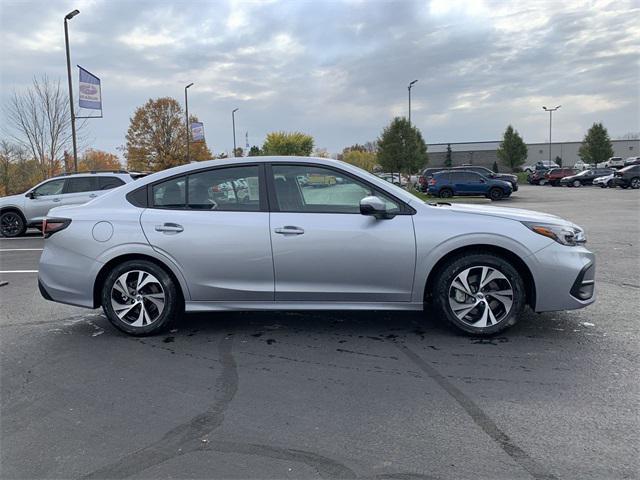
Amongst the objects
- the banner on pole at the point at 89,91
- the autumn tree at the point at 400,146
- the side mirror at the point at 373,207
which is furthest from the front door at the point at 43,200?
the autumn tree at the point at 400,146

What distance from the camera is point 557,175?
4538 centimetres

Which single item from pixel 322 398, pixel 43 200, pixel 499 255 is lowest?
pixel 322 398

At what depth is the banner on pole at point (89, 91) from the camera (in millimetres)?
18125

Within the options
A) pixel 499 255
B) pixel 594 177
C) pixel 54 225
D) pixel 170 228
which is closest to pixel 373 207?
pixel 499 255

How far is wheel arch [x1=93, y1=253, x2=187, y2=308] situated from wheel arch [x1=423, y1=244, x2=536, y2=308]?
2.27 m

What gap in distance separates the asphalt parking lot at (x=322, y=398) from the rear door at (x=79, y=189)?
914 centimetres

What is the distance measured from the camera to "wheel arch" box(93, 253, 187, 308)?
4747 mm

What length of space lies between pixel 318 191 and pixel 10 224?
41.9 ft

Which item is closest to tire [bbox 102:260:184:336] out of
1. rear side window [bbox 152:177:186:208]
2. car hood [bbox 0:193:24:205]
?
rear side window [bbox 152:177:186:208]

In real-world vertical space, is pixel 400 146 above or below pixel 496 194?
above

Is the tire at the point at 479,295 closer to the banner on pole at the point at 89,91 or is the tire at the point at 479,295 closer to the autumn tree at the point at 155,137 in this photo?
the banner on pole at the point at 89,91

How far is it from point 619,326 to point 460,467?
314 centimetres

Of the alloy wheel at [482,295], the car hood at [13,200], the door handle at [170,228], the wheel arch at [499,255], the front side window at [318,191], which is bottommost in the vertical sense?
the alloy wheel at [482,295]

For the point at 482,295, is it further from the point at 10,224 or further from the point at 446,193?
the point at 446,193
